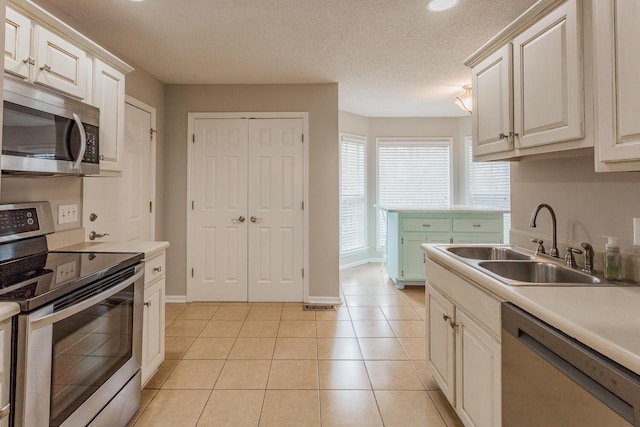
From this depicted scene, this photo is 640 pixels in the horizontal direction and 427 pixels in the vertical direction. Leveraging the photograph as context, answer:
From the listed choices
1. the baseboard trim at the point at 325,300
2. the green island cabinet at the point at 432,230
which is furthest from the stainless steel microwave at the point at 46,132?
the green island cabinet at the point at 432,230

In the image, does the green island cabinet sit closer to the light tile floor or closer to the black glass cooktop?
the light tile floor

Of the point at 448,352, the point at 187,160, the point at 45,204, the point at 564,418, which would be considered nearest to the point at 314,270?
the point at 187,160

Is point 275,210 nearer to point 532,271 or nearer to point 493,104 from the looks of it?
point 493,104

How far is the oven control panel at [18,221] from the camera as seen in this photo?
1.64 m

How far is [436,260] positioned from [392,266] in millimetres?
2629

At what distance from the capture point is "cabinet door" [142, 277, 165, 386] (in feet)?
6.49

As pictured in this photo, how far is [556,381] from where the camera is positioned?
96 centimetres

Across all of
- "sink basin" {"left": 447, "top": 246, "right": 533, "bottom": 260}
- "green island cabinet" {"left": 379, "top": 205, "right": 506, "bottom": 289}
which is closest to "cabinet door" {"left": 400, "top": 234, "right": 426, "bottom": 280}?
"green island cabinet" {"left": 379, "top": 205, "right": 506, "bottom": 289}

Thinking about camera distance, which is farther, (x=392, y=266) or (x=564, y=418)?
(x=392, y=266)

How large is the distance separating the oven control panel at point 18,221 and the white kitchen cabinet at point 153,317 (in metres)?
0.60

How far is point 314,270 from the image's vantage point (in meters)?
3.71

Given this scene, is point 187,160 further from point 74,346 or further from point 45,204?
point 74,346

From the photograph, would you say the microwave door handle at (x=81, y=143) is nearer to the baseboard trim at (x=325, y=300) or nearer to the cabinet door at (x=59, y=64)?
the cabinet door at (x=59, y=64)

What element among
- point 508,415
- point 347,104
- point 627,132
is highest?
point 347,104
